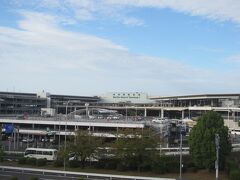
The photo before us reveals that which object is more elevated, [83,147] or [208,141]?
[208,141]

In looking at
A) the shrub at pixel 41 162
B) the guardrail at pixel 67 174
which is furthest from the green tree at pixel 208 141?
the shrub at pixel 41 162

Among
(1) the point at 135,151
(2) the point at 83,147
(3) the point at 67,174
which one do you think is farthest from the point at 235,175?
(2) the point at 83,147

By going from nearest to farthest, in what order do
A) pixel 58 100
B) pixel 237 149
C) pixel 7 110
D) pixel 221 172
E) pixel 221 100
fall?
pixel 221 172
pixel 237 149
pixel 7 110
pixel 221 100
pixel 58 100

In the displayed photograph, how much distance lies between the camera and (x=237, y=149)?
50.4 meters

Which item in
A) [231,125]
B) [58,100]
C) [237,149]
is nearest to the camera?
[237,149]

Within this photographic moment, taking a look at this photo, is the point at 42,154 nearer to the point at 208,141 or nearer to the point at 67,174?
the point at 67,174

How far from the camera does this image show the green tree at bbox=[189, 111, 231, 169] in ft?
130

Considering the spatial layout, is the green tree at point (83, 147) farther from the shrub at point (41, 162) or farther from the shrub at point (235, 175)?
the shrub at point (235, 175)

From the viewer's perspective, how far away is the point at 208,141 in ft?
131

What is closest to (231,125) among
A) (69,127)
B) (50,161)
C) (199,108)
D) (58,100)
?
(199,108)

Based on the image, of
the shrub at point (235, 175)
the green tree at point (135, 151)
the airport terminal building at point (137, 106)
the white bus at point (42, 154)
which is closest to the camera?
the shrub at point (235, 175)

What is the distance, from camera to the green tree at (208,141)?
130 feet

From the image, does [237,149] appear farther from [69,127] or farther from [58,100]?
[58,100]

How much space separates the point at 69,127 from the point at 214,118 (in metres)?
50.0
